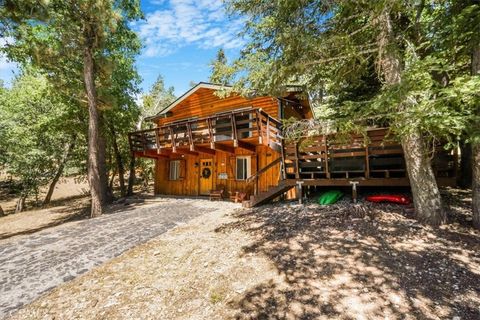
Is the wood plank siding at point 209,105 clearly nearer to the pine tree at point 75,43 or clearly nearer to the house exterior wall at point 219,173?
the house exterior wall at point 219,173

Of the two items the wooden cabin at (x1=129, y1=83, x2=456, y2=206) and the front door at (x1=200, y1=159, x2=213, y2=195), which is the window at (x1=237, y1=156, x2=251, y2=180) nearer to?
the wooden cabin at (x1=129, y1=83, x2=456, y2=206)

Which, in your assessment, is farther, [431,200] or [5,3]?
[5,3]

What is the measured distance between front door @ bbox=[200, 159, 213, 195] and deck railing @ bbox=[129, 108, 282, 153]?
2.13 m

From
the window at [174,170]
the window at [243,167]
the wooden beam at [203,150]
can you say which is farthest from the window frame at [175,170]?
the window at [243,167]

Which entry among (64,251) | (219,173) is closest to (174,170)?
(219,173)

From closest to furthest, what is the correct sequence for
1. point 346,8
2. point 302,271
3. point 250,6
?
1. point 302,271
2. point 346,8
3. point 250,6

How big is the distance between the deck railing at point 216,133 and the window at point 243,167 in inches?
62.3

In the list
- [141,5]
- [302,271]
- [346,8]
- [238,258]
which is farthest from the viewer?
[141,5]

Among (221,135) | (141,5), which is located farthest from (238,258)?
(141,5)

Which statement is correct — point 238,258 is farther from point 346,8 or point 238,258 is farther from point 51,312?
point 346,8

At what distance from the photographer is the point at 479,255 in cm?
438

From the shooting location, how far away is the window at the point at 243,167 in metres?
13.9

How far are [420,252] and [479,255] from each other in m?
0.89

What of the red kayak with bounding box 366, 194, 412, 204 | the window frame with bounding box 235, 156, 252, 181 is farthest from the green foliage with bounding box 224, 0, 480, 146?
the window frame with bounding box 235, 156, 252, 181
